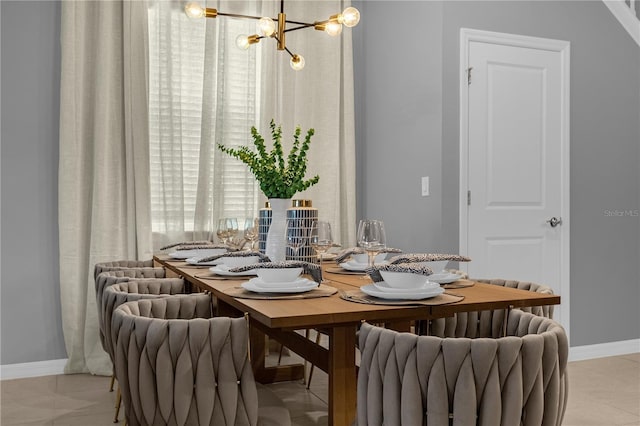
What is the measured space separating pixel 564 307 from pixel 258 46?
2726 millimetres

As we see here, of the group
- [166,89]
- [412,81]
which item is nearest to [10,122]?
[166,89]

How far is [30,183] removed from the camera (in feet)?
11.9

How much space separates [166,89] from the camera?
3.86 m

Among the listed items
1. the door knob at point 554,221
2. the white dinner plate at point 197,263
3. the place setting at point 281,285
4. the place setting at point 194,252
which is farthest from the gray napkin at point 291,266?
the door knob at point 554,221

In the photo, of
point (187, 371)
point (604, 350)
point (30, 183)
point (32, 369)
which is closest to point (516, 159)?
point (604, 350)

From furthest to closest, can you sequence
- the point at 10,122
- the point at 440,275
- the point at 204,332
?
the point at 10,122 < the point at 440,275 < the point at 204,332

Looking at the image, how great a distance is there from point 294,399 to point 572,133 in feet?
8.21

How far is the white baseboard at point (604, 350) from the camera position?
3986 mm

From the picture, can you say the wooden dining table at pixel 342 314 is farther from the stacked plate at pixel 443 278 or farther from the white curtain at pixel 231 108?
the white curtain at pixel 231 108

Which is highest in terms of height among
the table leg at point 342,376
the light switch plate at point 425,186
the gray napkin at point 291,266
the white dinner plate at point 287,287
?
the light switch plate at point 425,186

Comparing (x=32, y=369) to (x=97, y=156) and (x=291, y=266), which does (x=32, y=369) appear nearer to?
(x=97, y=156)

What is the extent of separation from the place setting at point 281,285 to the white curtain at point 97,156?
1999 mm

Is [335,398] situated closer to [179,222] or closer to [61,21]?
[179,222]

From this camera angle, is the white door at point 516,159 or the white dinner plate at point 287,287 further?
the white door at point 516,159
